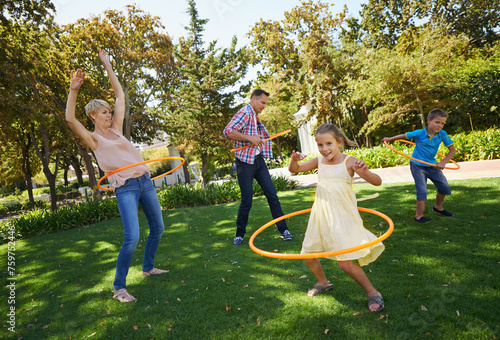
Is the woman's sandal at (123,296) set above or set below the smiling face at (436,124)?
below

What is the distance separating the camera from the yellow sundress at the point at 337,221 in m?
2.42

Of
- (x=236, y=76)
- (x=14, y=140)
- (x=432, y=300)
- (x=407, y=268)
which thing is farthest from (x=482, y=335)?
(x=14, y=140)

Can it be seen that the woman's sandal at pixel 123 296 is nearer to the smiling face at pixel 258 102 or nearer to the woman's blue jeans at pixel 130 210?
the woman's blue jeans at pixel 130 210

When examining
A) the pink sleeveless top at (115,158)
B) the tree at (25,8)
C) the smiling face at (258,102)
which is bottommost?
the pink sleeveless top at (115,158)

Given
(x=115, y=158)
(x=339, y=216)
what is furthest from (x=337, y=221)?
(x=115, y=158)

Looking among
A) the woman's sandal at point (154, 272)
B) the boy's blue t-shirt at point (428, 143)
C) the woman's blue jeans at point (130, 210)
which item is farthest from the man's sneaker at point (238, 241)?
the boy's blue t-shirt at point (428, 143)

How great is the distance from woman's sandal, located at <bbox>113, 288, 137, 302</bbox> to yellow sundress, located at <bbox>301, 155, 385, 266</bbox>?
1904mm

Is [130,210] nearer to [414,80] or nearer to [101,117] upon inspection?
[101,117]

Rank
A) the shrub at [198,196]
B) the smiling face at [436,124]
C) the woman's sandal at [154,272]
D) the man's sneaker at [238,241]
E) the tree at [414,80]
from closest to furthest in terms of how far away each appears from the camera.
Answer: the woman's sandal at [154,272], the smiling face at [436,124], the man's sneaker at [238,241], the shrub at [198,196], the tree at [414,80]

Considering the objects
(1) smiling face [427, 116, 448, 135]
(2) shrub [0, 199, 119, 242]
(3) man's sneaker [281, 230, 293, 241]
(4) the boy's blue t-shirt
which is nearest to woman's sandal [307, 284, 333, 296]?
(3) man's sneaker [281, 230, 293, 241]

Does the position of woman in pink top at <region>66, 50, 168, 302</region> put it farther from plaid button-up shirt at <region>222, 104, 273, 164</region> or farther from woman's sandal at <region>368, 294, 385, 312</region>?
woman's sandal at <region>368, 294, 385, 312</region>

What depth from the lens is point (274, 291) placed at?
9.80 feet

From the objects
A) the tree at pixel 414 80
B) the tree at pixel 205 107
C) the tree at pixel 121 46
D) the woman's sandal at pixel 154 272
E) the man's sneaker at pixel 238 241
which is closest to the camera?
the woman's sandal at pixel 154 272

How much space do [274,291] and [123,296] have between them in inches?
62.5
